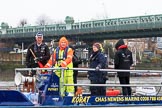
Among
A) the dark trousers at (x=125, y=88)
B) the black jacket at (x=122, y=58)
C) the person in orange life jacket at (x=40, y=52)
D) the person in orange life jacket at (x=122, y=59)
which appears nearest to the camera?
the dark trousers at (x=125, y=88)

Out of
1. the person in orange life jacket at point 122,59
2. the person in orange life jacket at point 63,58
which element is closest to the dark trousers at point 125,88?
the person in orange life jacket at point 122,59

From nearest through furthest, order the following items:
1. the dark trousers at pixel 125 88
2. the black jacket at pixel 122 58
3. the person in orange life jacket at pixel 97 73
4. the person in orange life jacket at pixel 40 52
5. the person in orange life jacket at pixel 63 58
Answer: the person in orange life jacket at pixel 63 58
the person in orange life jacket at pixel 97 73
the dark trousers at pixel 125 88
the person in orange life jacket at pixel 40 52
the black jacket at pixel 122 58

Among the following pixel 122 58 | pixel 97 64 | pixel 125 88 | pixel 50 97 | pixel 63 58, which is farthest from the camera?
pixel 122 58

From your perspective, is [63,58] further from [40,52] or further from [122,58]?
[122,58]

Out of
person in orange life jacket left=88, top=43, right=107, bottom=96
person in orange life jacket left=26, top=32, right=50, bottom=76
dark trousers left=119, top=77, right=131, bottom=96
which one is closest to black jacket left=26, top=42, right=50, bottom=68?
person in orange life jacket left=26, top=32, right=50, bottom=76

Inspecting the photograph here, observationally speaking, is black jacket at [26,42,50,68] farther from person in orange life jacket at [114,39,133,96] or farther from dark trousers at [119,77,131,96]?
dark trousers at [119,77,131,96]

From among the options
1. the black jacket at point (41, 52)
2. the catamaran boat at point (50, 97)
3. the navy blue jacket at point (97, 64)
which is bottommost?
the catamaran boat at point (50, 97)

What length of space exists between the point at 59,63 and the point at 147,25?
54.5 metres

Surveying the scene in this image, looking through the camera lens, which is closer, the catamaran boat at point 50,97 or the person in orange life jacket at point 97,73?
the catamaran boat at point 50,97

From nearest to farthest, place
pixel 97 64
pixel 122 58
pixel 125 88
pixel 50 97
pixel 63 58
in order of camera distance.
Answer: pixel 50 97, pixel 63 58, pixel 97 64, pixel 125 88, pixel 122 58

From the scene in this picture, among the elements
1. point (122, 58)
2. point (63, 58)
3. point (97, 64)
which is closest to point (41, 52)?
point (63, 58)

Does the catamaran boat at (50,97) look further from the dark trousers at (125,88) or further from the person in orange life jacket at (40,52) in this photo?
the person in orange life jacket at (40,52)

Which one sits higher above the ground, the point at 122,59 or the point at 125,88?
the point at 122,59

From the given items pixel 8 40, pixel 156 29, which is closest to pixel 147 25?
pixel 156 29
